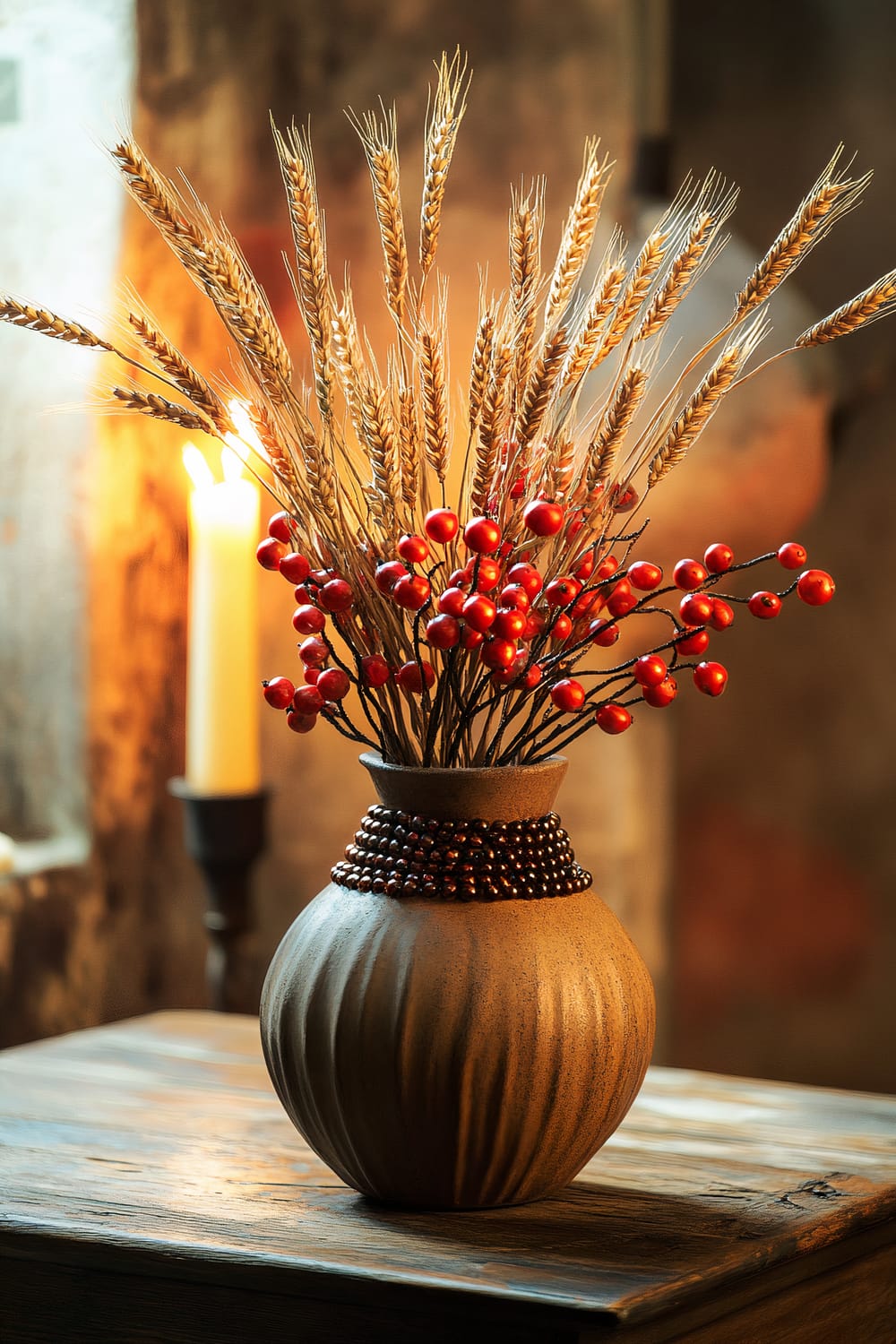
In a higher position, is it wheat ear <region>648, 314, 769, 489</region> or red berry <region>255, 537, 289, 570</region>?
wheat ear <region>648, 314, 769, 489</region>

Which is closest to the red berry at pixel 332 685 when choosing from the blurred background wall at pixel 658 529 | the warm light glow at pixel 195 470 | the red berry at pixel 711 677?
the red berry at pixel 711 677

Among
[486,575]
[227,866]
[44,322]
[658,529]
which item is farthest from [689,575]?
[658,529]

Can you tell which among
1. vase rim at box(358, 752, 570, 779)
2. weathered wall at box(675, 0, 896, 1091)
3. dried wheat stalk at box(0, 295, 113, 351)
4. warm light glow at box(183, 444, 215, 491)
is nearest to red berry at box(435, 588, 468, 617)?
vase rim at box(358, 752, 570, 779)

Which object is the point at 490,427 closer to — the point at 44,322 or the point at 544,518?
the point at 544,518

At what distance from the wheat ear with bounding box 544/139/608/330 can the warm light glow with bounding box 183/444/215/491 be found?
27.4 inches

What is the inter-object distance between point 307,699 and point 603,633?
18cm

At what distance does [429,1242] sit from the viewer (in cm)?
88

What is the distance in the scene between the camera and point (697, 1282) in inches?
32.8

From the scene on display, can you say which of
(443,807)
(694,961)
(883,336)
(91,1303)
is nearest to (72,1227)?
(91,1303)

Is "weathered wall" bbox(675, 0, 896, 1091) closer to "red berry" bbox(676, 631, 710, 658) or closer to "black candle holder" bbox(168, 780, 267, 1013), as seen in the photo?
"black candle holder" bbox(168, 780, 267, 1013)

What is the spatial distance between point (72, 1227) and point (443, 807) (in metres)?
0.31

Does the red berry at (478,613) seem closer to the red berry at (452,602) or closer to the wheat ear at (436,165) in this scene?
the red berry at (452,602)

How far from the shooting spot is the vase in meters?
0.88

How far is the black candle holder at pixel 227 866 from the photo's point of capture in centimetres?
165
